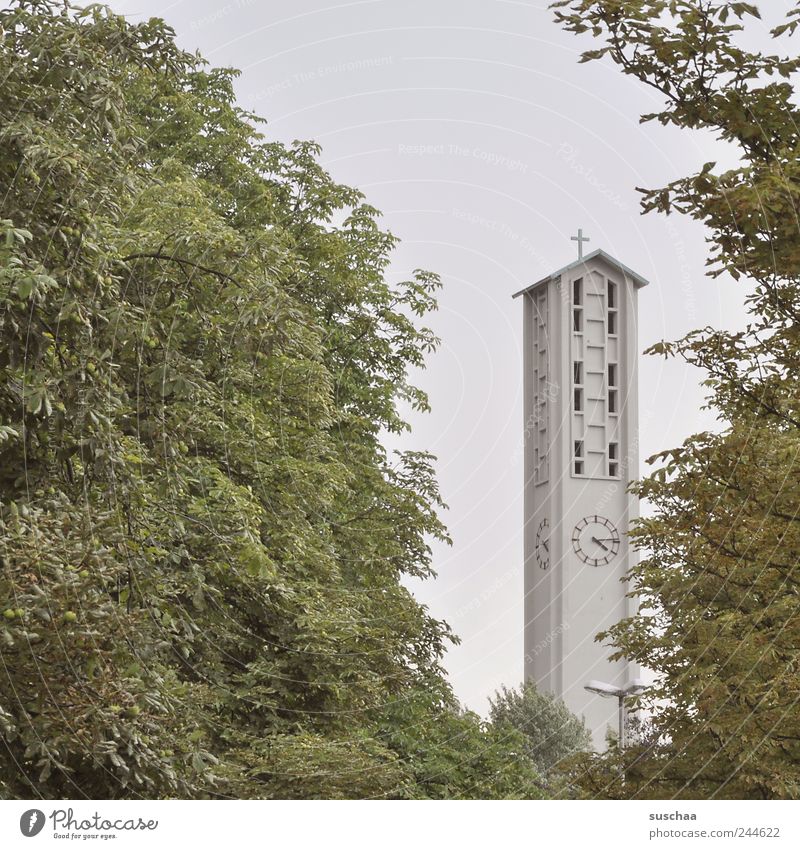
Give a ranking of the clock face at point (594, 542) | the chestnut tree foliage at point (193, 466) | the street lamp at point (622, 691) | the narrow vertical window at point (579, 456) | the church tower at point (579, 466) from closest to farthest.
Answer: the chestnut tree foliage at point (193, 466)
the church tower at point (579, 466)
the street lamp at point (622, 691)
the narrow vertical window at point (579, 456)
the clock face at point (594, 542)

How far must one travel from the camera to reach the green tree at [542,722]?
1057cm

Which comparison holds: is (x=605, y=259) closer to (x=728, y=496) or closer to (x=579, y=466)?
(x=728, y=496)

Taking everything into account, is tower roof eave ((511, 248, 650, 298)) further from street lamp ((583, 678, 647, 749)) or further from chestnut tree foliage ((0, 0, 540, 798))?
street lamp ((583, 678, 647, 749))

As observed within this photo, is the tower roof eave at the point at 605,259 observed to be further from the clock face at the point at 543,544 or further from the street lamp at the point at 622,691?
the clock face at the point at 543,544

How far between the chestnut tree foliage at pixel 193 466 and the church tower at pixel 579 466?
4.29ft

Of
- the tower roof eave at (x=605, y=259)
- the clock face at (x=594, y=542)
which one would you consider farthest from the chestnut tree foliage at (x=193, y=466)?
the clock face at (x=594, y=542)

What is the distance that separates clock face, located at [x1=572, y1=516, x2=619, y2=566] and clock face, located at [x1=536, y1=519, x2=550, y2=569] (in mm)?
486

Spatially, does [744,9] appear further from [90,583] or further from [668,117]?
[90,583]

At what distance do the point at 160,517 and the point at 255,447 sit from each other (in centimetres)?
294

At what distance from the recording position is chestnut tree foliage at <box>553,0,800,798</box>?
23.0ft

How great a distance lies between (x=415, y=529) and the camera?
1269 centimetres

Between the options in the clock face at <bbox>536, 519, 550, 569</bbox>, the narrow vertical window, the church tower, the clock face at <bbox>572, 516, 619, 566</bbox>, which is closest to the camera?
the church tower

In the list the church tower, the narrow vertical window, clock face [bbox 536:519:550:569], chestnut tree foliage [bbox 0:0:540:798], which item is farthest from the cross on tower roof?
clock face [bbox 536:519:550:569]
